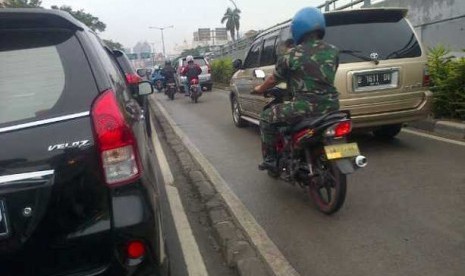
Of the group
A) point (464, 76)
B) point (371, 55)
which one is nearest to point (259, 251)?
point (371, 55)

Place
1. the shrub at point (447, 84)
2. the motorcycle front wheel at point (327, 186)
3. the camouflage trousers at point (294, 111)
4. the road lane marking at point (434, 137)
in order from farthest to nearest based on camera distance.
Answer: the shrub at point (447, 84)
the road lane marking at point (434, 137)
the camouflage trousers at point (294, 111)
the motorcycle front wheel at point (327, 186)

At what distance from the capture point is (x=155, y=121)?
12.9m

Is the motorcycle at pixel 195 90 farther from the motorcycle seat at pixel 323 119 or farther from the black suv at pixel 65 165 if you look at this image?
the black suv at pixel 65 165

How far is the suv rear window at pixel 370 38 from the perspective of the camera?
21.3 ft

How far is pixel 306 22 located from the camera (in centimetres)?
455

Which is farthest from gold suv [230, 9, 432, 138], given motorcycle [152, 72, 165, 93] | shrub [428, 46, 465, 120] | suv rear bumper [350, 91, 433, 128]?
motorcycle [152, 72, 165, 93]

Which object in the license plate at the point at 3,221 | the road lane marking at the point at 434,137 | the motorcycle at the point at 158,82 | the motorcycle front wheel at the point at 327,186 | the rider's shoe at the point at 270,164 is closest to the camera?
the license plate at the point at 3,221

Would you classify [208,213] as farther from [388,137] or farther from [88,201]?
[388,137]

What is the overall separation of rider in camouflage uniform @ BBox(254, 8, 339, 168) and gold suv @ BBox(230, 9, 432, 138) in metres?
1.73

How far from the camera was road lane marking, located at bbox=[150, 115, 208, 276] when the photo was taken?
3.77 m

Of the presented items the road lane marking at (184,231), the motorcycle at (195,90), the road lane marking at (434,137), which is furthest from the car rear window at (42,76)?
the motorcycle at (195,90)

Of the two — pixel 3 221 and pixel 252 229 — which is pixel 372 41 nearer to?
pixel 252 229

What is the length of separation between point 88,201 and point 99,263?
0.94ft

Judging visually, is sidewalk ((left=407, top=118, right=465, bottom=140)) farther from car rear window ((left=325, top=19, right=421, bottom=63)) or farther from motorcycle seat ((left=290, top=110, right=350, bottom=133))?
motorcycle seat ((left=290, top=110, right=350, bottom=133))
